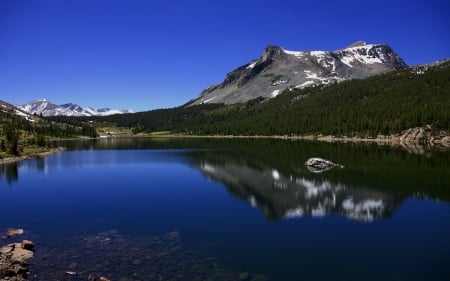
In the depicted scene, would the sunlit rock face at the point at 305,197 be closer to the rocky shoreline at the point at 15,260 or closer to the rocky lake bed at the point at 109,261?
the rocky lake bed at the point at 109,261

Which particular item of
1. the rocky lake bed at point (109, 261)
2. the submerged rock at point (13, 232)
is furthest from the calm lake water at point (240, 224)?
the submerged rock at point (13, 232)

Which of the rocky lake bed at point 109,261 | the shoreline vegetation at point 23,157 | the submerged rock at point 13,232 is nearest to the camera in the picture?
the rocky lake bed at point 109,261

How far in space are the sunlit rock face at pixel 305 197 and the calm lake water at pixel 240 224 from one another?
0.57ft

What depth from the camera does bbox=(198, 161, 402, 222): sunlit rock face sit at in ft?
159

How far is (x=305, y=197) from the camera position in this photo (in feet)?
190

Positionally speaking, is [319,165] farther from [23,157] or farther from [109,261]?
[23,157]

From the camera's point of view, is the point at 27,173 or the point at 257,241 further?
the point at 27,173

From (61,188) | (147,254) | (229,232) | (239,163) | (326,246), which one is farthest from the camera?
(239,163)

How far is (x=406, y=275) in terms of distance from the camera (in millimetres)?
28359

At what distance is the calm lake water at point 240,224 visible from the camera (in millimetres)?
29844

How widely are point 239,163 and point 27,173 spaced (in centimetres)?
5198

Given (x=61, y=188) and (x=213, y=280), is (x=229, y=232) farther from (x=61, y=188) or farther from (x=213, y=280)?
(x=61, y=188)

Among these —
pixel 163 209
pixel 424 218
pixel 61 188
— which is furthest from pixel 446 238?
pixel 61 188

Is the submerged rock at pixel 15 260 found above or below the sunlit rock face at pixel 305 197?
above
